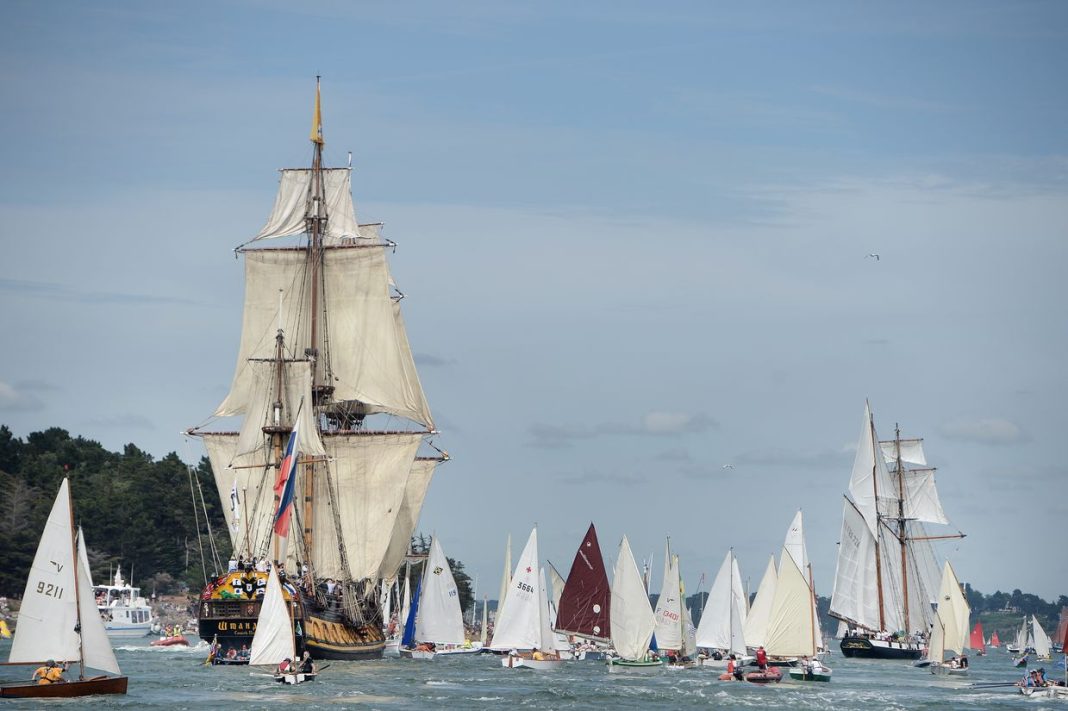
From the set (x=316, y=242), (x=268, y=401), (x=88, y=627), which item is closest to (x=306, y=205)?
(x=316, y=242)

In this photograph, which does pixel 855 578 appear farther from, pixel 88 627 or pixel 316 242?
pixel 88 627

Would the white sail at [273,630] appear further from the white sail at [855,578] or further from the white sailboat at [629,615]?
the white sail at [855,578]

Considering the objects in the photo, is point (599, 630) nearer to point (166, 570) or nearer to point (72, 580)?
point (72, 580)

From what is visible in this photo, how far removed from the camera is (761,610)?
343ft

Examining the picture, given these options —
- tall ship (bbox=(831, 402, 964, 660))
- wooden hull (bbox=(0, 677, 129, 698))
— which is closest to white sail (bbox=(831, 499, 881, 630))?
tall ship (bbox=(831, 402, 964, 660))

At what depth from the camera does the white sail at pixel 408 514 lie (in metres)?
118

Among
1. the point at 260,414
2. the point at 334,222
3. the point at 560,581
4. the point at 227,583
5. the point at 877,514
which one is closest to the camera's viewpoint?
the point at 227,583

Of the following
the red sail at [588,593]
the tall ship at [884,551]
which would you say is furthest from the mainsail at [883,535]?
the red sail at [588,593]

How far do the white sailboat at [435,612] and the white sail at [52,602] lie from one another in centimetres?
5362

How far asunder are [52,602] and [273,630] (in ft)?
58.6

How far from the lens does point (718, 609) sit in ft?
352

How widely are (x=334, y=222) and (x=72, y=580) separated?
62879 millimetres

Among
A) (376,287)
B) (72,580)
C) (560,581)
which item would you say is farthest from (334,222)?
(72,580)

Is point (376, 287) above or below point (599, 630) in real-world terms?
above
